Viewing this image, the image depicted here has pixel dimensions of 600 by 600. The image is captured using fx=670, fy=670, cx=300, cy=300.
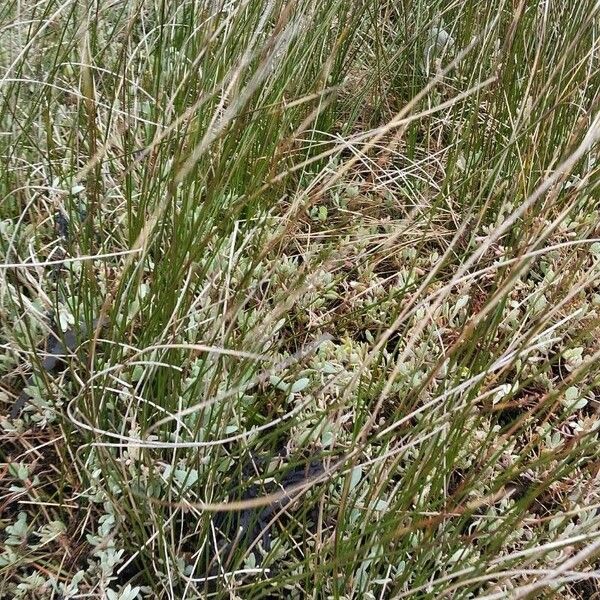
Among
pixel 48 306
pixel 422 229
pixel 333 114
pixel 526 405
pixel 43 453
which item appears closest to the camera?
pixel 43 453

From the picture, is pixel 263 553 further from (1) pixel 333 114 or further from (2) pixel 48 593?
(1) pixel 333 114

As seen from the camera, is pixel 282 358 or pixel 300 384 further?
pixel 282 358

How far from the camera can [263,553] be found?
3.61 feet

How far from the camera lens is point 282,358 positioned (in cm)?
135

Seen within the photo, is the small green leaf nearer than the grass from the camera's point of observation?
No

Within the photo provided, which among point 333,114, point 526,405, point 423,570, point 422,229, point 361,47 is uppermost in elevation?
point 361,47

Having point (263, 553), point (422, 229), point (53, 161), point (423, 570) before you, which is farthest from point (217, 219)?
point (423, 570)

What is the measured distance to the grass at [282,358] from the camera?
101cm

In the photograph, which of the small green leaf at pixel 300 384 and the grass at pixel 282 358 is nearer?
the grass at pixel 282 358

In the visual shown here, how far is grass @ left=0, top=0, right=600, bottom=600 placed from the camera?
1.01 m

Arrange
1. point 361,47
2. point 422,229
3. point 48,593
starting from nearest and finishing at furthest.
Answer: point 48,593 → point 422,229 → point 361,47

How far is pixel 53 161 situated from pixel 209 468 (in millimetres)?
788

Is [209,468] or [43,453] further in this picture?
[43,453]

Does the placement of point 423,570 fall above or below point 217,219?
below
